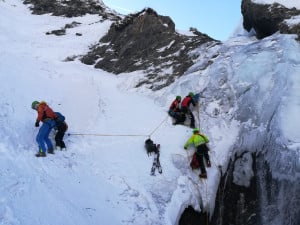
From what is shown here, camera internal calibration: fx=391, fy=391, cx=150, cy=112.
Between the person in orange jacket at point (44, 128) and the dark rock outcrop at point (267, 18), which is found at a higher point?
the dark rock outcrop at point (267, 18)

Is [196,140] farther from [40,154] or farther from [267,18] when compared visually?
[267,18]

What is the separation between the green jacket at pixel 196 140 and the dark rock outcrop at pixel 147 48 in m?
5.83

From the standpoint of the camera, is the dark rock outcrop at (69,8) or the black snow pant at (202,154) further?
the dark rock outcrop at (69,8)

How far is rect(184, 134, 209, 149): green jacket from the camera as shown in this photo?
41.7 feet

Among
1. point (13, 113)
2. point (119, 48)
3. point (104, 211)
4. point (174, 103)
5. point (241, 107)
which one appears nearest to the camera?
point (104, 211)

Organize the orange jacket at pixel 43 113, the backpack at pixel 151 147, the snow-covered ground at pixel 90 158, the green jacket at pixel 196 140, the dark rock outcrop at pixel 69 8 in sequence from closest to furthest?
the snow-covered ground at pixel 90 158, the orange jacket at pixel 43 113, the green jacket at pixel 196 140, the backpack at pixel 151 147, the dark rock outcrop at pixel 69 8

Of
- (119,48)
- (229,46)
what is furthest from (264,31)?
(119,48)

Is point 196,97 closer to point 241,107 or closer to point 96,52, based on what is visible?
point 241,107

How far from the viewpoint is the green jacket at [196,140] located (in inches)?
500

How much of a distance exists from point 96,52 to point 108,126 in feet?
38.6

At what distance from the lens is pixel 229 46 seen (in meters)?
18.8

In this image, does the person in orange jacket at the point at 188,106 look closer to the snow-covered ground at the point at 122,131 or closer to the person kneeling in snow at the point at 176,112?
the person kneeling in snow at the point at 176,112

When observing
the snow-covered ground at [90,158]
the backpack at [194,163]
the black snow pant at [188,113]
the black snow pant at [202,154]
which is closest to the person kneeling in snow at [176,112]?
the black snow pant at [188,113]

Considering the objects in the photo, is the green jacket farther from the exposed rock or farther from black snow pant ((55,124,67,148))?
the exposed rock
